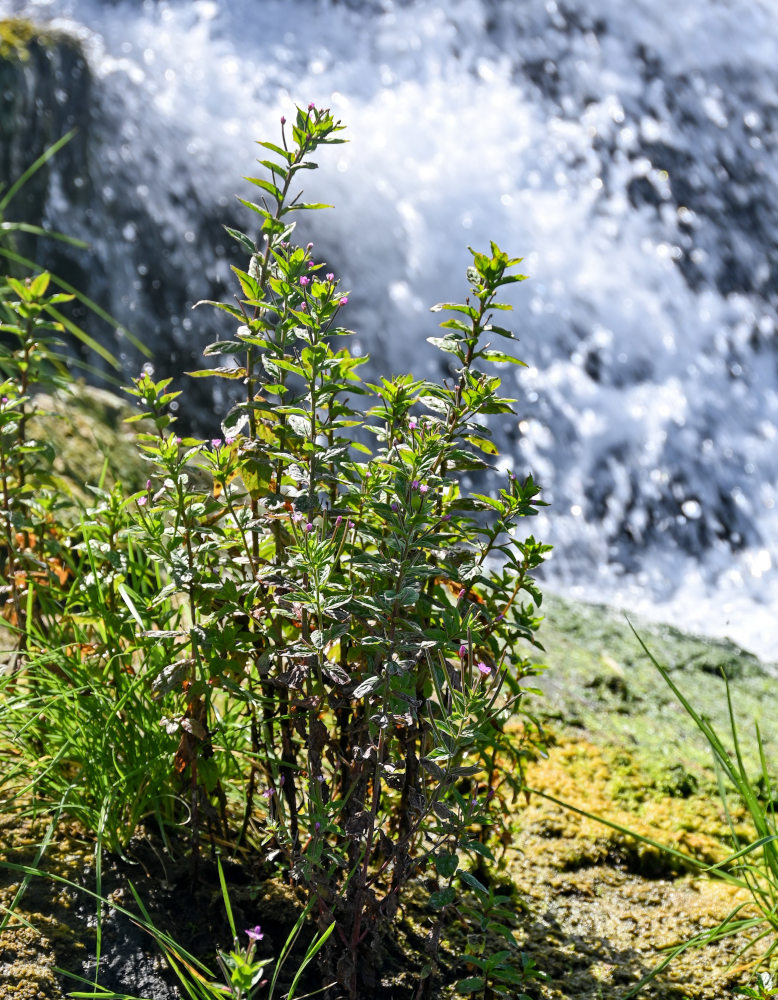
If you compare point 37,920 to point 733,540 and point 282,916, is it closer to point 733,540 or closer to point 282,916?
point 282,916

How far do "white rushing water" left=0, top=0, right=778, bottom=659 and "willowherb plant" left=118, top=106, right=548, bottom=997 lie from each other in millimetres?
3761

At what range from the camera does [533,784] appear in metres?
2.85

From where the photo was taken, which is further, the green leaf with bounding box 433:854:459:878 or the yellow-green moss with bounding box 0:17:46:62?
the yellow-green moss with bounding box 0:17:46:62

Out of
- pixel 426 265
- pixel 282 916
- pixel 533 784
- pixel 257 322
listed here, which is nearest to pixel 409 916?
pixel 282 916

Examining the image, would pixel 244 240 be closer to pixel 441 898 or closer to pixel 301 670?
pixel 301 670

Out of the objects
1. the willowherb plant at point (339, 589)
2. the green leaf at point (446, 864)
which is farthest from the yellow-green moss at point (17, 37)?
the green leaf at point (446, 864)

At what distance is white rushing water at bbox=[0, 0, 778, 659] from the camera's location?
6051mm

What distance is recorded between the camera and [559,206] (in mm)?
7215

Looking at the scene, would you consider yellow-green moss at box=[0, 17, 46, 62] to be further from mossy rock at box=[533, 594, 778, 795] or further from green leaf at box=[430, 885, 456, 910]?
green leaf at box=[430, 885, 456, 910]

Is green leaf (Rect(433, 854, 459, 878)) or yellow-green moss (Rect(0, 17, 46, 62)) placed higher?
yellow-green moss (Rect(0, 17, 46, 62))

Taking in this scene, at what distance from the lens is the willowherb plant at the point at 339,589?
1.67 metres

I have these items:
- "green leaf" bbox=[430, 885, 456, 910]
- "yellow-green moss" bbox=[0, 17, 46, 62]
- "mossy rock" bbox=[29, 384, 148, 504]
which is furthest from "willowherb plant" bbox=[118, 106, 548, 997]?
"yellow-green moss" bbox=[0, 17, 46, 62]

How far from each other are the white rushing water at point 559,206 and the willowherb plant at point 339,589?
376 cm

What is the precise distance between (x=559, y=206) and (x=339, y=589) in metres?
6.13
